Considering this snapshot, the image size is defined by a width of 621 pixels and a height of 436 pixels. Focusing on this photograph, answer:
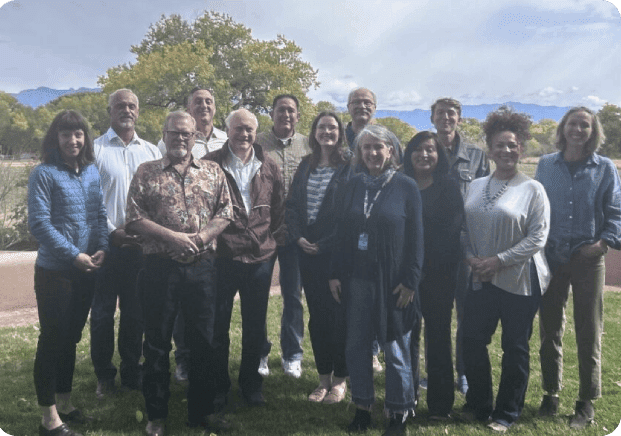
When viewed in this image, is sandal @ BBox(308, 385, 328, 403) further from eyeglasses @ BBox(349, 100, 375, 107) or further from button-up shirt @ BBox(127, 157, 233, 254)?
eyeglasses @ BBox(349, 100, 375, 107)

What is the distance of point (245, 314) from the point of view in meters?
4.25

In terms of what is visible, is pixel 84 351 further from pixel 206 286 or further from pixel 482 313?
pixel 482 313

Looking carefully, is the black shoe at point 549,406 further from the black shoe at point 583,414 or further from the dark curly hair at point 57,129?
the dark curly hair at point 57,129

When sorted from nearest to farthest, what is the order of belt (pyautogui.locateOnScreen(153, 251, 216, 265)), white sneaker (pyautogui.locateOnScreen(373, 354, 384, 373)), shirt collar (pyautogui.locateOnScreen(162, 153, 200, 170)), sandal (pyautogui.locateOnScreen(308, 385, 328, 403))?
belt (pyautogui.locateOnScreen(153, 251, 216, 265)), shirt collar (pyautogui.locateOnScreen(162, 153, 200, 170)), sandal (pyautogui.locateOnScreen(308, 385, 328, 403)), white sneaker (pyautogui.locateOnScreen(373, 354, 384, 373))

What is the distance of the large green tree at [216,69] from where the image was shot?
80.6ft

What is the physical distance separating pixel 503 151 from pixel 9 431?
4335 millimetres

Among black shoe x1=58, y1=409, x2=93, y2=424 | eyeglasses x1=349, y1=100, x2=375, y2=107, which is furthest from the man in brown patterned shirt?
eyeglasses x1=349, y1=100, x2=375, y2=107

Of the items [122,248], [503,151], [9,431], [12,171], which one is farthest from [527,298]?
[12,171]

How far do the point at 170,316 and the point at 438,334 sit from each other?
198 centimetres

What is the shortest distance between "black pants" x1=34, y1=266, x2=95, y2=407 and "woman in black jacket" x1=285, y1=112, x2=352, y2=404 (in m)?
1.70

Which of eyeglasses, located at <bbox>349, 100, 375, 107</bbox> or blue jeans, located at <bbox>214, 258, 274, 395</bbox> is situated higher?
eyeglasses, located at <bbox>349, 100, 375, 107</bbox>

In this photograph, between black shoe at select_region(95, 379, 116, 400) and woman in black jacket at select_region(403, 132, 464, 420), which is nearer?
woman in black jacket at select_region(403, 132, 464, 420)

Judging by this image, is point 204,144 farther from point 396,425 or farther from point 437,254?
point 396,425

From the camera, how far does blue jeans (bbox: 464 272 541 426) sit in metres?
3.78
